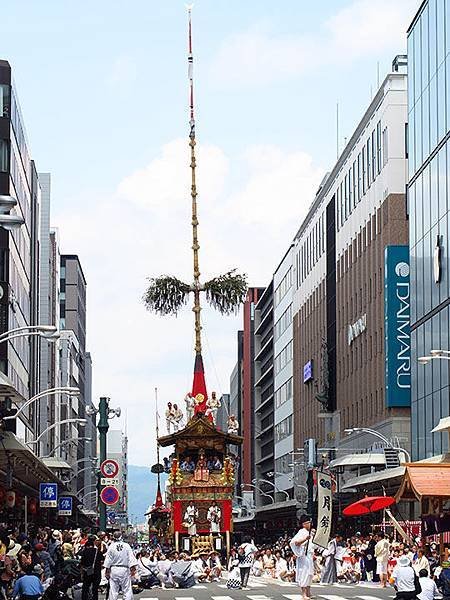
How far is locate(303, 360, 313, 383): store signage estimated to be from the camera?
112 m

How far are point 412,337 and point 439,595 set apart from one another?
1499 inches

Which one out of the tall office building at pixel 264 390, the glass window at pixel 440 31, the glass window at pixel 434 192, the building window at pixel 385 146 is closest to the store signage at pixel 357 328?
the building window at pixel 385 146

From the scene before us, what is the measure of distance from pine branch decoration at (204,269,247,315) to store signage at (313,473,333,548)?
1532cm

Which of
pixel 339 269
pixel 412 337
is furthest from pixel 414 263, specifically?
pixel 339 269

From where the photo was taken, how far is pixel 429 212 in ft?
206

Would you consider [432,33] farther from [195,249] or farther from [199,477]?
[199,477]

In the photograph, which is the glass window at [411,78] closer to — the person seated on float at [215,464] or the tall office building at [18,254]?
the tall office building at [18,254]

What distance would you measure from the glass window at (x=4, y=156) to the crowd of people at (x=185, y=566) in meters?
25.1

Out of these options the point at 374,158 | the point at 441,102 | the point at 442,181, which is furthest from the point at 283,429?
the point at 441,102

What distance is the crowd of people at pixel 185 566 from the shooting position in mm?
27750

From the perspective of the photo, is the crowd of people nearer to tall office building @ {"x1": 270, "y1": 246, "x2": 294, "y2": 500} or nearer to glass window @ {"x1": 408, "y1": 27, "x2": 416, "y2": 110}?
glass window @ {"x1": 408, "y1": 27, "x2": 416, "y2": 110}

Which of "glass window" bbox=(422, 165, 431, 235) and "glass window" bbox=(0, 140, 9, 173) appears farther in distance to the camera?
"glass window" bbox=(0, 140, 9, 173)

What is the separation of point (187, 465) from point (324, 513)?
11.6 meters

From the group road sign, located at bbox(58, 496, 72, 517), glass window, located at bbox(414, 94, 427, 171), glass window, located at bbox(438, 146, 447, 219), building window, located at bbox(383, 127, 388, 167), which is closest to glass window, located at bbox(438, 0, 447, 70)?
glass window, located at bbox(438, 146, 447, 219)
